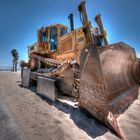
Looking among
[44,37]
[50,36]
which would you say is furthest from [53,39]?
[44,37]

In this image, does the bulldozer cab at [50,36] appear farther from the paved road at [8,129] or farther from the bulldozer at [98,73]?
the paved road at [8,129]

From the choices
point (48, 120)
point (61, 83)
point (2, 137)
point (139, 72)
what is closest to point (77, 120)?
point (48, 120)

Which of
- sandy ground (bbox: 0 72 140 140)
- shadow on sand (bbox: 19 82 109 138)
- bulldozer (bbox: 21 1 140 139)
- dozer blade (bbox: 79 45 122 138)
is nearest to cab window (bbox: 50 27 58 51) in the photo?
bulldozer (bbox: 21 1 140 139)

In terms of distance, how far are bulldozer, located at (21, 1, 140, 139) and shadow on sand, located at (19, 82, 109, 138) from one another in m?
0.11

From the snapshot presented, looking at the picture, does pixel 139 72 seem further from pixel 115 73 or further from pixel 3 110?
pixel 3 110

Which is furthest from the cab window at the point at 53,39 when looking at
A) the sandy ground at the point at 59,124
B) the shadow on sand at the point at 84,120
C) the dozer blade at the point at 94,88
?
the dozer blade at the point at 94,88

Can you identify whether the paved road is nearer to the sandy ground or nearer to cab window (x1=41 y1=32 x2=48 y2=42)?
the sandy ground

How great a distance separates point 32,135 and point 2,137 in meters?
→ 0.39

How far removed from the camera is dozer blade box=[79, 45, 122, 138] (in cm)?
200

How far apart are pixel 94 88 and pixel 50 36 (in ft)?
20.3

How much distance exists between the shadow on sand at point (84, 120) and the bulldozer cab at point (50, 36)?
4.97 meters

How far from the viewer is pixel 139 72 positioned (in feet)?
13.7

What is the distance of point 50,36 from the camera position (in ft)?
25.3

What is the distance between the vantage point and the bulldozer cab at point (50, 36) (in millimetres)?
7531
